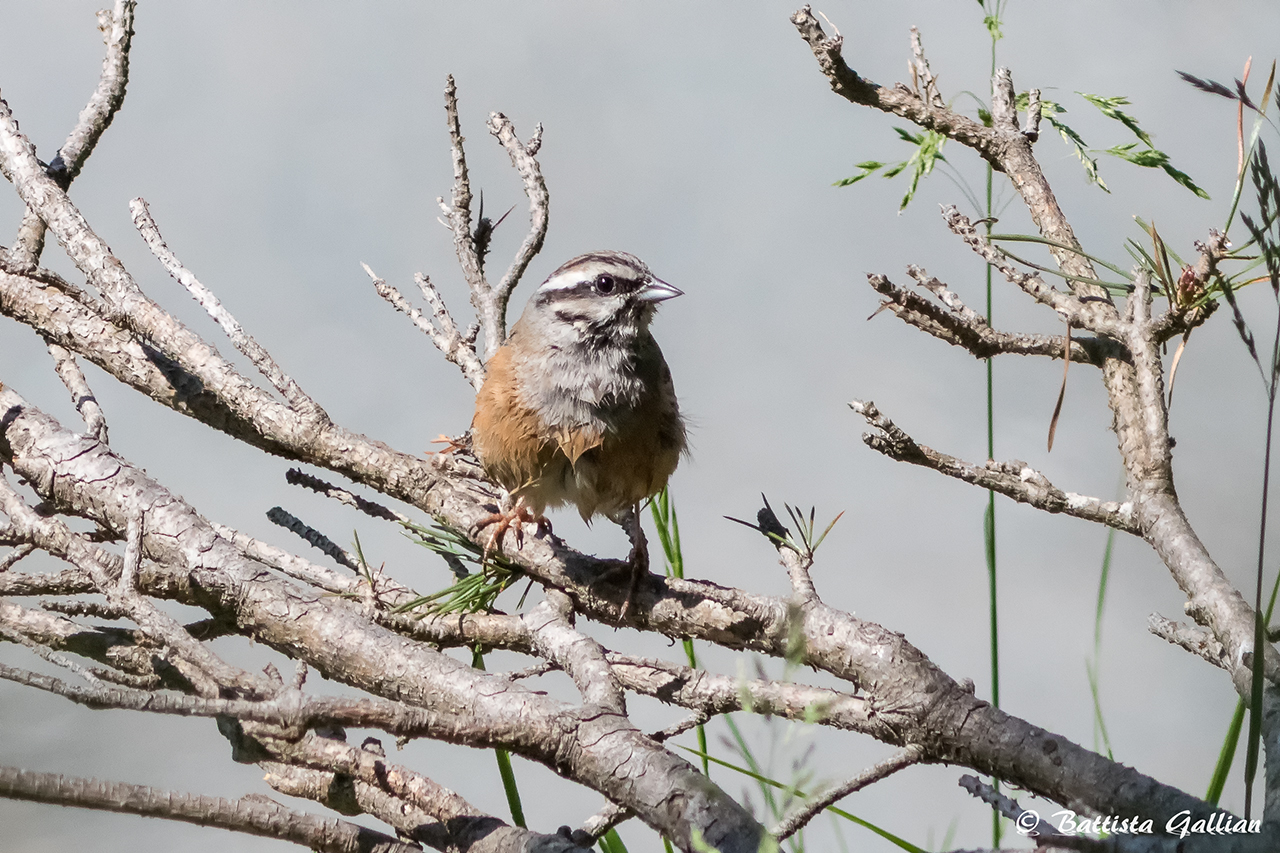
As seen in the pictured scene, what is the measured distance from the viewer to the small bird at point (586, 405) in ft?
9.03

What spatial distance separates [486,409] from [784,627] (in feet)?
3.73

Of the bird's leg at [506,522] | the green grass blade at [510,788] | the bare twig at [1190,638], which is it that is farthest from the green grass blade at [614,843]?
the bare twig at [1190,638]

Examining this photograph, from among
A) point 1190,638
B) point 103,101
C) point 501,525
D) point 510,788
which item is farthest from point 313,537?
point 1190,638

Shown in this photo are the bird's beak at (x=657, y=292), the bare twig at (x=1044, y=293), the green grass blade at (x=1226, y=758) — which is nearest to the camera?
the green grass blade at (x=1226, y=758)

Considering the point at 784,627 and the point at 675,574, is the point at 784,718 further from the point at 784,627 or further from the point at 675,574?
the point at 675,574

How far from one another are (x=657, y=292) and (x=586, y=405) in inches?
17.6

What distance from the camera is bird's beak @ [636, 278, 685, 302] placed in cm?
297

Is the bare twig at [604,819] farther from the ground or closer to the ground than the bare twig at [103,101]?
closer to the ground

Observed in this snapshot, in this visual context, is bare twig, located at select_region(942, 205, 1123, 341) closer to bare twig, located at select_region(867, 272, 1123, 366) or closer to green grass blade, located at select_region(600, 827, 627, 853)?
bare twig, located at select_region(867, 272, 1123, 366)

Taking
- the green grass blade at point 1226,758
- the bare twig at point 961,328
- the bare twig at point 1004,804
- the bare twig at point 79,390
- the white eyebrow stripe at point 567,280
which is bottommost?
the bare twig at point 1004,804

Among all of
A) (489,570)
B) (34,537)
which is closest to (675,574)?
(489,570)

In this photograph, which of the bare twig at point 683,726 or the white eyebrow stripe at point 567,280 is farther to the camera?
the white eyebrow stripe at point 567,280

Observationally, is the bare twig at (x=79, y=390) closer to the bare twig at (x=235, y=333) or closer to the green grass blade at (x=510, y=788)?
the bare twig at (x=235, y=333)

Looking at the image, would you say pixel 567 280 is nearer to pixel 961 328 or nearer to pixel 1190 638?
pixel 961 328
